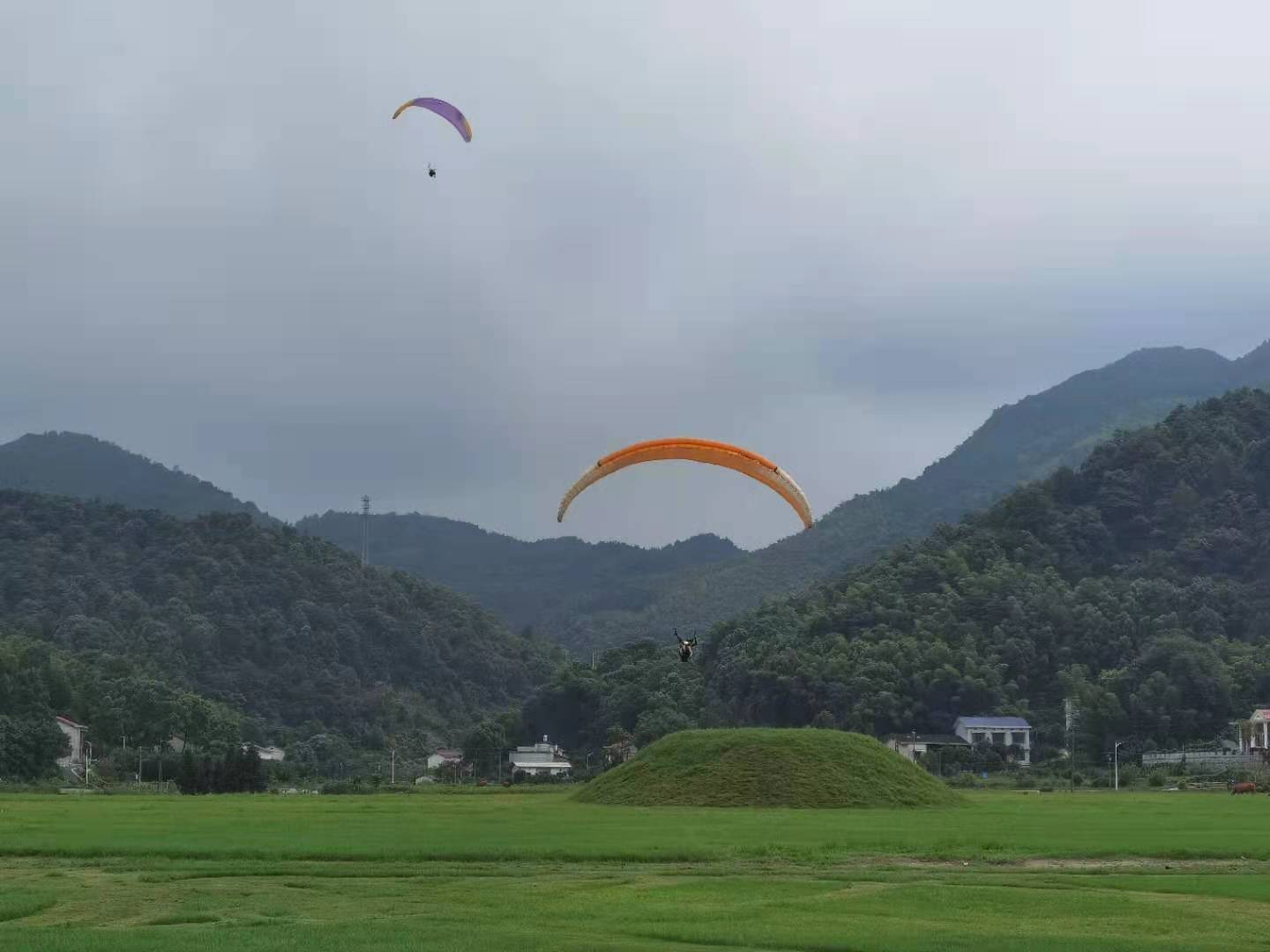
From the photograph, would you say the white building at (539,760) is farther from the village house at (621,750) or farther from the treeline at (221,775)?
the treeline at (221,775)

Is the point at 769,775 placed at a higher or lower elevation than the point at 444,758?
lower

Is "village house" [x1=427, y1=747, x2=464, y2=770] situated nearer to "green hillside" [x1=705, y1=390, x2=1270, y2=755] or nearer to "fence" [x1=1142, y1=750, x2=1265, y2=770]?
"green hillside" [x1=705, y1=390, x2=1270, y2=755]

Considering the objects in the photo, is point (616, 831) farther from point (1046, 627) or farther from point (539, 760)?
point (1046, 627)

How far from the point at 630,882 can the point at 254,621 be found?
142014mm

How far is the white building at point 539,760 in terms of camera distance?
130 m

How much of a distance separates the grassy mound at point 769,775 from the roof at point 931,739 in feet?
168

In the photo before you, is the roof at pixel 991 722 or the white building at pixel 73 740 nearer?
the white building at pixel 73 740

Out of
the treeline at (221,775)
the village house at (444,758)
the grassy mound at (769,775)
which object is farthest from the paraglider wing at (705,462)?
the village house at (444,758)

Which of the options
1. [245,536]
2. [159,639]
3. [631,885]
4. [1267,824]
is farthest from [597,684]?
[631,885]

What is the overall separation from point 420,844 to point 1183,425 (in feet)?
508

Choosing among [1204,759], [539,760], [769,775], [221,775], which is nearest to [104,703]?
[539,760]

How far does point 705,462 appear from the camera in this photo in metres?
41.5

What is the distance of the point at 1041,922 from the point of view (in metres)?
23.9

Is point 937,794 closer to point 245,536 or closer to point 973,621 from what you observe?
point 973,621
